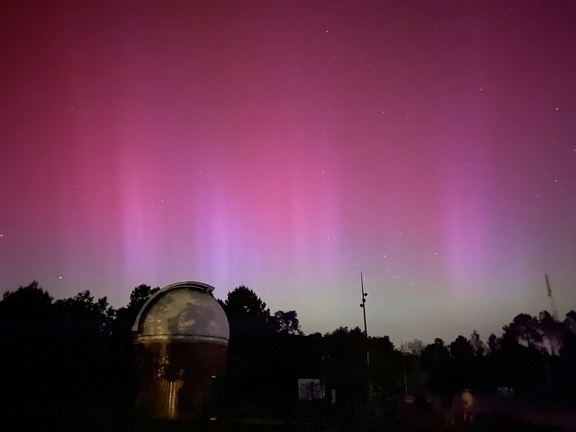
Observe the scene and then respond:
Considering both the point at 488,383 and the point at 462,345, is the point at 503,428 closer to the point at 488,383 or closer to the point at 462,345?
the point at 488,383

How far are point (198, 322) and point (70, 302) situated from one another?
70.9 feet

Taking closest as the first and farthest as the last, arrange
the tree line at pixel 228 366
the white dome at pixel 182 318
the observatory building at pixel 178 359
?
1. the observatory building at pixel 178 359
2. the white dome at pixel 182 318
3. the tree line at pixel 228 366

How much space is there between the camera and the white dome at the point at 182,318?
2317 centimetres

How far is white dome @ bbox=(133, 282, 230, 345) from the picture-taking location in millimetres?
23172

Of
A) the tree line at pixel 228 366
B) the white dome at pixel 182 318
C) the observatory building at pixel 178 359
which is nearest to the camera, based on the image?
the observatory building at pixel 178 359

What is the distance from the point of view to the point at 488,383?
188ft

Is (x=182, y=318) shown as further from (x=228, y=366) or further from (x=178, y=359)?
(x=228, y=366)

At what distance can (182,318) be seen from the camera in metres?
23.4

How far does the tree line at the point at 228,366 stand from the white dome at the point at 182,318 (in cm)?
231

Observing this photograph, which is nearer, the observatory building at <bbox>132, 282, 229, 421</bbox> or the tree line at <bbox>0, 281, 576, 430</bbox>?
the observatory building at <bbox>132, 282, 229, 421</bbox>

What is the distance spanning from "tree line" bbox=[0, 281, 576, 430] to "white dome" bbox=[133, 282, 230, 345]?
2306 millimetres

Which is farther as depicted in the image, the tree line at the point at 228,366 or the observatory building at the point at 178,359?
the tree line at the point at 228,366

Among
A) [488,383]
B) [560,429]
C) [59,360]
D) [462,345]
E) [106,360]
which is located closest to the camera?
[560,429]

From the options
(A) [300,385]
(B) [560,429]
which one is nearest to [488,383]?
(A) [300,385]
